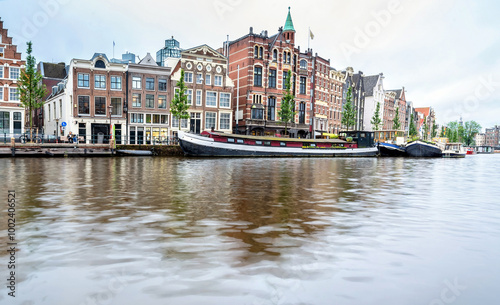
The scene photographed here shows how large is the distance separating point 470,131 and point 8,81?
15543cm

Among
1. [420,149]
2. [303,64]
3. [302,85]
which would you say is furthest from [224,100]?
[420,149]

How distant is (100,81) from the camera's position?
1762 inches

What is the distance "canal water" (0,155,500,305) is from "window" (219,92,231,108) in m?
42.4

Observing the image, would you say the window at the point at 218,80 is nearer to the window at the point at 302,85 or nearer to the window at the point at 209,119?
the window at the point at 209,119

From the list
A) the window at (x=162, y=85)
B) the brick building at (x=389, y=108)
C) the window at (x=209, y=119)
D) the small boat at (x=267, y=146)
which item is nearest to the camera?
the small boat at (x=267, y=146)

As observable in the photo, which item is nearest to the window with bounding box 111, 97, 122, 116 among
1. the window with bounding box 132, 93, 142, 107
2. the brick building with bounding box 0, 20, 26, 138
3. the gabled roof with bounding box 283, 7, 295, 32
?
the window with bounding box 132, 93, 142, 107

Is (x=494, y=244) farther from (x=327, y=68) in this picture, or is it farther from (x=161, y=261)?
(x=327, y=68)

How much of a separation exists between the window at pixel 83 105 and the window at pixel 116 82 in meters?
3.44

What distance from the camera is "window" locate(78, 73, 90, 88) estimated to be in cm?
4362

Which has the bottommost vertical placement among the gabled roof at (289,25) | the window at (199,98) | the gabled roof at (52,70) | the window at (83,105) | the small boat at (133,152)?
the small boat at (133,152)

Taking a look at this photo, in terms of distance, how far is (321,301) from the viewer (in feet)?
13.6

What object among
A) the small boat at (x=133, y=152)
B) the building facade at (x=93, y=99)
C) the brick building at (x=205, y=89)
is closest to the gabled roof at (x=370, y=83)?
the brick building at (x=205, y=89)

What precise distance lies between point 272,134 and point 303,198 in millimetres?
47093

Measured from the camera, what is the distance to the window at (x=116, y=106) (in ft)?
150
